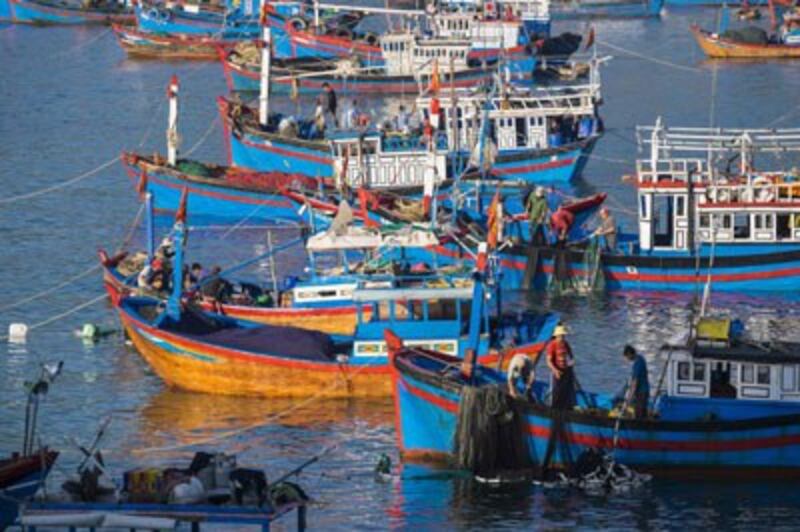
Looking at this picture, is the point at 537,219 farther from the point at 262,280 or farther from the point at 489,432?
the point at 489,432

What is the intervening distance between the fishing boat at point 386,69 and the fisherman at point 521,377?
45830mm

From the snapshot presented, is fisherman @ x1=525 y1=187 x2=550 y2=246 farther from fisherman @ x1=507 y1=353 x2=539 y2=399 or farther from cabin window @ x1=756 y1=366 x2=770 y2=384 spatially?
cabin window @ x1=756 y1=366 x2=770 y2=384

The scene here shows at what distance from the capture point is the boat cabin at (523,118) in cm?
6981

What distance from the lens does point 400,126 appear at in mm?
69688

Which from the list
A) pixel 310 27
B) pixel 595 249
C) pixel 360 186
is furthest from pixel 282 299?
pixel 310 27

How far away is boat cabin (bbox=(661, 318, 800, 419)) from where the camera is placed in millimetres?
39875

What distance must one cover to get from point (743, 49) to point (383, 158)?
1604 inches

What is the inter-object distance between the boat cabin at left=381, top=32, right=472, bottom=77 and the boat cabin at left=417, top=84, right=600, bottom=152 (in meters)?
16.2

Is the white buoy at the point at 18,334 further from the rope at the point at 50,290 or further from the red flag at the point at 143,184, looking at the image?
the red flag at the point at 143,184

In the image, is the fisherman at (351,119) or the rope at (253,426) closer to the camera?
the rope at (253,426)

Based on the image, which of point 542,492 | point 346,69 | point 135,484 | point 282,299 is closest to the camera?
point 135,484

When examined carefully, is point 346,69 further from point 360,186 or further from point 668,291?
point 668,291

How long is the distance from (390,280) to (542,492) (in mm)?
6843

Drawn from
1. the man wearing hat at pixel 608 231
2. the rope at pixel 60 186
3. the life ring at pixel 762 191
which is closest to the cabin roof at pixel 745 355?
the life ring at pixel 762 191
